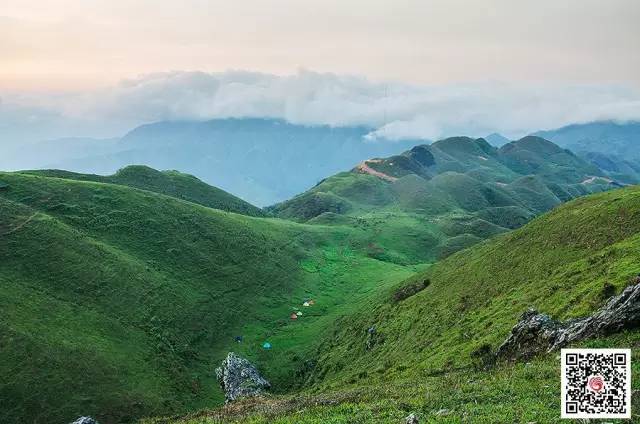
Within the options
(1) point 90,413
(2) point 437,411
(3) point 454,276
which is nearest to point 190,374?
(1) point 90,413

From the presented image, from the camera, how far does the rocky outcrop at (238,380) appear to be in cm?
5881

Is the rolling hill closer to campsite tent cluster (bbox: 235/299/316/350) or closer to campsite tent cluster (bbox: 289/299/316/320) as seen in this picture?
campsite tent cluster (bbox: 235/299/316/350)

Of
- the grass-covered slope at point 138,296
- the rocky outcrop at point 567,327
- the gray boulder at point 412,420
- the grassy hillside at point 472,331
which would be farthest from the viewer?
the grass-covered slope at point 138,296

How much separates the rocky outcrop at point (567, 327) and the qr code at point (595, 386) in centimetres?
1206

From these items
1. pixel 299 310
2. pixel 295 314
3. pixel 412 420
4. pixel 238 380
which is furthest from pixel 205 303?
pixel 412 420

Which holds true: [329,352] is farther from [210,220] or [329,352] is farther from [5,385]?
[210,220]

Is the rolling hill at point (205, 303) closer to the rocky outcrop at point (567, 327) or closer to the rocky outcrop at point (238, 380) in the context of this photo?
the rocky outcrop at point (567, 327)

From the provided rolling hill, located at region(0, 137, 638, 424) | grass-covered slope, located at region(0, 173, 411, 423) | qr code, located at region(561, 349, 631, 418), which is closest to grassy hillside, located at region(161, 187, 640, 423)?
rolling hill, located at region(0, 137, 638, 424)

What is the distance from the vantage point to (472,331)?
43.7 m

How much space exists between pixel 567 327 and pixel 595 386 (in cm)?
1572

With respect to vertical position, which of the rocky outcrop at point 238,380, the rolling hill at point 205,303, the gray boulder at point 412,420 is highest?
the gray boulder at point 412,420

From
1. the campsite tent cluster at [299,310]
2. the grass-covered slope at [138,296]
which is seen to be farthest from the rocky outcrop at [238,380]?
the campsite tent cluster at [299,310]

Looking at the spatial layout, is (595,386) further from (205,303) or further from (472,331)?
(205,303)

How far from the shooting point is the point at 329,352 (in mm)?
70312
